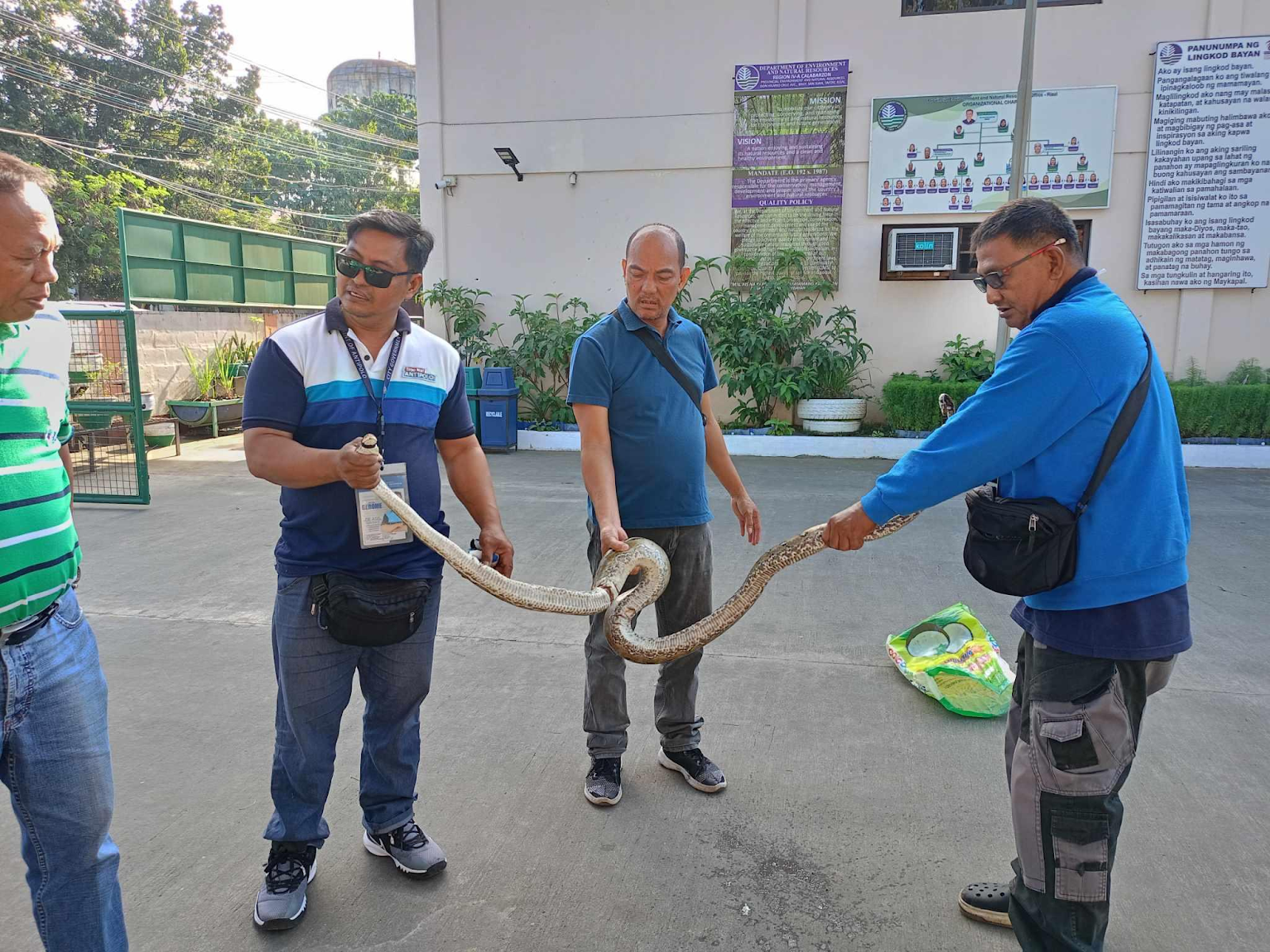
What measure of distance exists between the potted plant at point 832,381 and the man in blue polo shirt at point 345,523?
8.19m

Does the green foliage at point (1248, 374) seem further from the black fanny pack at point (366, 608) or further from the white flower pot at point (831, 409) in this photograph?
the black fanny pack at point (366, 608)

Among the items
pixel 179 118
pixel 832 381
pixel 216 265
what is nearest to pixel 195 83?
pixel 179 118

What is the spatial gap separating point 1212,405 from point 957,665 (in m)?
7.94

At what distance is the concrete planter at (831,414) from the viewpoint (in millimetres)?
10258

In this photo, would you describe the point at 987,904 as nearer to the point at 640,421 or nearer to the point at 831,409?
the point at 640,421

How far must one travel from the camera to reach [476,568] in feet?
7.56

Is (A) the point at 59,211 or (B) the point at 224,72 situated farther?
(B) the point at 224,72

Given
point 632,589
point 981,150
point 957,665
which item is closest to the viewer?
point 632,589

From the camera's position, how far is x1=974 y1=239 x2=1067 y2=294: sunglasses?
2.02 meters

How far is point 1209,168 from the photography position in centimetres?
962

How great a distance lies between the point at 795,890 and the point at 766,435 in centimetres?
812

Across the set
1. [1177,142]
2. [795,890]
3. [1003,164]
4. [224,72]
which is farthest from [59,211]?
[795,890]

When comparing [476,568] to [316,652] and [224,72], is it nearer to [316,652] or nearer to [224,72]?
[316,652]

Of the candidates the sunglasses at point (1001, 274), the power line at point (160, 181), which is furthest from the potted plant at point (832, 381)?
the power line at point (160, 181)
